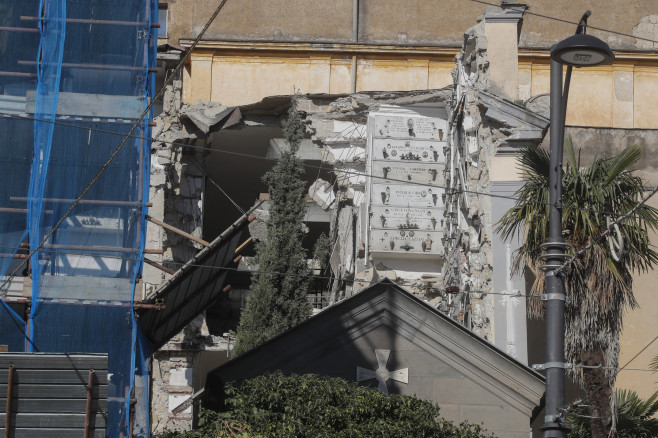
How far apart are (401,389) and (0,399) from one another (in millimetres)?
5218

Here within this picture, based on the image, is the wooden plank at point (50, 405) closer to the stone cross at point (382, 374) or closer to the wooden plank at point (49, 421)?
the wooden plank at point (49, 421)

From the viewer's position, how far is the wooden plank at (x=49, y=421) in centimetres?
1452

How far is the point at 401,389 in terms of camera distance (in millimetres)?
16422

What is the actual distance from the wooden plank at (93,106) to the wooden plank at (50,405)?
215 inches

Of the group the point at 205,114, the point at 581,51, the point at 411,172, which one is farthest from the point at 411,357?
the point at 205,114

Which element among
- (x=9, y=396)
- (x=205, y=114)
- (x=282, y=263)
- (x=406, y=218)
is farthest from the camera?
(x=205, y=114)

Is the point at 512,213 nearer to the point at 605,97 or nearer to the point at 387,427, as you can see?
the point at 387,427

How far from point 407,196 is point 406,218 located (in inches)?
22.0

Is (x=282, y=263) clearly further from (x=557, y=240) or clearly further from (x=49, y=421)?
(x=557, y=240)

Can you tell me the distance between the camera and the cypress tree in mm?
25562

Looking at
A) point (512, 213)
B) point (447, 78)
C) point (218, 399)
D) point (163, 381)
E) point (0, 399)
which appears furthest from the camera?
point (447, 78)

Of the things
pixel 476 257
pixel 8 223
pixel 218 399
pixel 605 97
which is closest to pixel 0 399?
pixel 218 399

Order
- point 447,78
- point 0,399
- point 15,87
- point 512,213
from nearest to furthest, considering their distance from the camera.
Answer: point 0,399
point 512,213
point 15,87
point 447,78

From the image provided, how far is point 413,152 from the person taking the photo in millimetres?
28828
